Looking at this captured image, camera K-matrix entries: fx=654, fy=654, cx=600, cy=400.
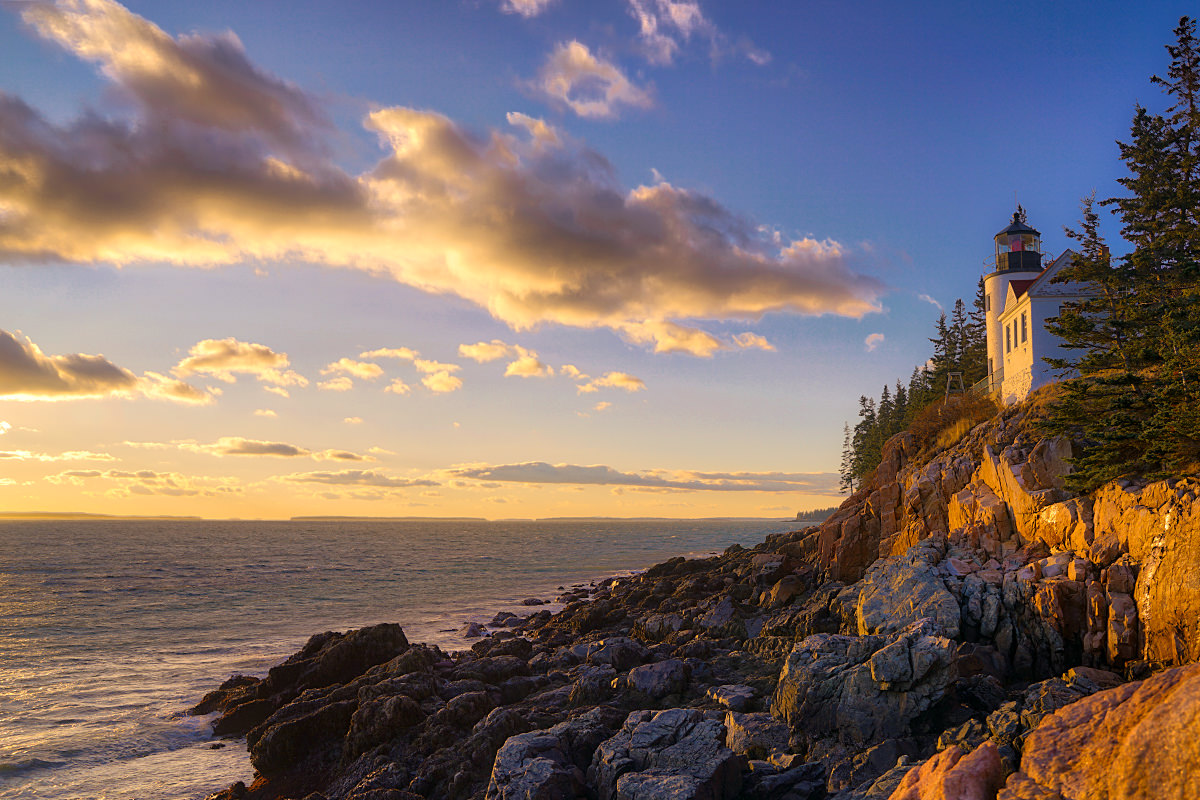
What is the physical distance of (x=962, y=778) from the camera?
702 centimetres

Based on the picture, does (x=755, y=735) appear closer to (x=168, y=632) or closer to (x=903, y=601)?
(x=903, y=601)

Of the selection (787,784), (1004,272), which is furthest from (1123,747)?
(1004,272)

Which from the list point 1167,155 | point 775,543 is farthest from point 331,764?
point 1167,155

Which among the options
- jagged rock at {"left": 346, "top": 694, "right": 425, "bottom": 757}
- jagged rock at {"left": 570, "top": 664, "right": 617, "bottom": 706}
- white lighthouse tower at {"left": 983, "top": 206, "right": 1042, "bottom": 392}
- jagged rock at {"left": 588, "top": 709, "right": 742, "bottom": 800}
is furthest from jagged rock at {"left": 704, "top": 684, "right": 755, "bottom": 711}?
white lighthouse tower at {"left": 983, "top": 206, "right": 1042, "bottom": 392}

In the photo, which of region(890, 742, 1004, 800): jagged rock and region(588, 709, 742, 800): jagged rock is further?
region(588, 709, 742, 800): jagged rock

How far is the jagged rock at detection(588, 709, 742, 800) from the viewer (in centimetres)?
1039

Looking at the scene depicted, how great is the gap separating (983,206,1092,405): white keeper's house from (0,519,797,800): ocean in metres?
30.8

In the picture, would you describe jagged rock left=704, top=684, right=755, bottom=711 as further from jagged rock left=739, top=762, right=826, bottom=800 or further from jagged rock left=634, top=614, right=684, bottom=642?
jagged rock left=634, top=614, right=684, bottom=642

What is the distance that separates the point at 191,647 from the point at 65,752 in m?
14.5

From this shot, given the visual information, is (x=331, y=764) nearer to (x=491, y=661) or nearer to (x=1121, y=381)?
(x=491, y=661)

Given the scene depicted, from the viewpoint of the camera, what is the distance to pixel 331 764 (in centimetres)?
1703

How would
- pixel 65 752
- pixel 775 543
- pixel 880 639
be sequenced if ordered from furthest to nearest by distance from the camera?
pixel 775 543 → pixel 65 752 → pixel 880 639

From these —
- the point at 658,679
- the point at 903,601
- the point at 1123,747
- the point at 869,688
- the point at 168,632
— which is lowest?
the point at 168,632

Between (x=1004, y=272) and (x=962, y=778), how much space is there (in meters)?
40.5
